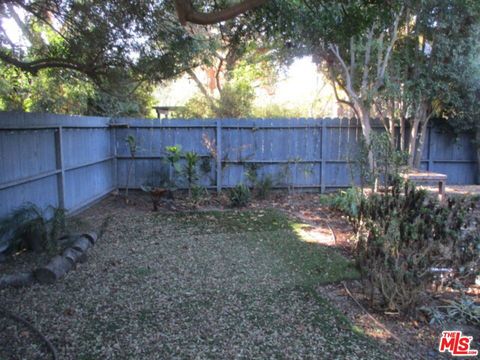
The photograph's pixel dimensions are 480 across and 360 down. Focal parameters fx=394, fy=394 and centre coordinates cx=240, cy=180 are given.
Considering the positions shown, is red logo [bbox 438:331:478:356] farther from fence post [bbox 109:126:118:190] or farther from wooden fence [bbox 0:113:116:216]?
fence post [bbox 109:126:118:190]

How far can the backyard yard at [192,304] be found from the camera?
107 inches

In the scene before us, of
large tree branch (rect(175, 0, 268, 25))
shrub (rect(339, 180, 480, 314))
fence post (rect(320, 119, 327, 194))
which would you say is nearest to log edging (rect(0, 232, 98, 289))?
large tree branch (rect(175, 0, 268, 25))

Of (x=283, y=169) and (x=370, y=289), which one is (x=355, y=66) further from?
(x=370, y=289)

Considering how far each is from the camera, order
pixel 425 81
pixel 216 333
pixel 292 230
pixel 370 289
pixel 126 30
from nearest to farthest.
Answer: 1. pixel 216 333
2. pixel 370 289
3. pixel 126 30
4. pixel 292 230
5. pixel 425 81

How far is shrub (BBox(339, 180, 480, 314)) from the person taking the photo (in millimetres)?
3107

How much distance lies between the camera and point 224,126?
28.6 feet

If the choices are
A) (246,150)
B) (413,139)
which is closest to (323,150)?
(246,150)

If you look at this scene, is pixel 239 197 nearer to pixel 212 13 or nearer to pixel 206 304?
pixel 206 304

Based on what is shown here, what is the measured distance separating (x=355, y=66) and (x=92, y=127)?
573 centimetres

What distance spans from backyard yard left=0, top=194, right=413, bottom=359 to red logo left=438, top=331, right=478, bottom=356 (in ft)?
1.43

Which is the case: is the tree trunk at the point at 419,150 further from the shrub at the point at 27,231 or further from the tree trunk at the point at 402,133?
the shrub at the point at 27,231

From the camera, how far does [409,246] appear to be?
3453 millimetres

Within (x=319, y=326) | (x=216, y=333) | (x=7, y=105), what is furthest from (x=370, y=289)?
(x=7, y=105)

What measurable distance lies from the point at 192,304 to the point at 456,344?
2010mm
